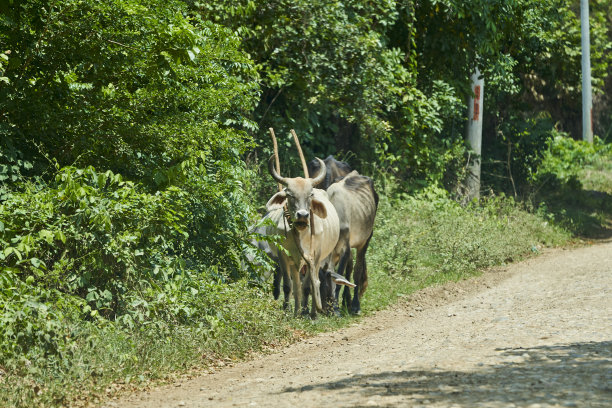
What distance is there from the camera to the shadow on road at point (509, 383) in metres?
5.15

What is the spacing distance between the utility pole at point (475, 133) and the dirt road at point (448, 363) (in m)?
8.67

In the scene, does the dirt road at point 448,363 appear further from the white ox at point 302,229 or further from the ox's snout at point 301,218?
the ox's snout at point 301,218

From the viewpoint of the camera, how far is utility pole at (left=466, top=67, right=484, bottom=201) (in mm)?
19906

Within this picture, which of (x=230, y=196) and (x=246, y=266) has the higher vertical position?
(x=230, y=196)

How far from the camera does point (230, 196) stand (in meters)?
9.23

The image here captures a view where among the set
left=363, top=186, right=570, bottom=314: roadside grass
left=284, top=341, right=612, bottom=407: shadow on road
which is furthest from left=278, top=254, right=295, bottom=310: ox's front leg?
left=284, top=341, right=612, bottom=407: shadow on road

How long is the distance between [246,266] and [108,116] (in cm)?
245

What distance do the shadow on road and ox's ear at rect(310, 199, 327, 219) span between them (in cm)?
371

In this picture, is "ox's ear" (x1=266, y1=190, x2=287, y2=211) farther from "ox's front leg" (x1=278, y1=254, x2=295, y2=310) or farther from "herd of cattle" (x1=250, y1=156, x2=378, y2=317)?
"ox's front leg" (x1=278, y1=254, x2=295, y2=310)

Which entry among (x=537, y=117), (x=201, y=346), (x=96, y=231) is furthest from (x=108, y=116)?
(x=537, y=117)

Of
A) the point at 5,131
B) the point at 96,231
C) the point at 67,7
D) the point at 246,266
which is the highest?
the point at 67,7

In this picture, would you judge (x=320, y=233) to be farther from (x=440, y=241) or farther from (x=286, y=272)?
(x=440, y=241)

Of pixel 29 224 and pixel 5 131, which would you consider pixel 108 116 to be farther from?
pixel 29 224

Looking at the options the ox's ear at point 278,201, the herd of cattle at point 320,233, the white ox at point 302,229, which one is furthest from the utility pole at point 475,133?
the ox's ear at point 278,201
